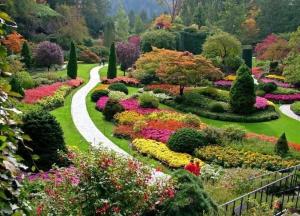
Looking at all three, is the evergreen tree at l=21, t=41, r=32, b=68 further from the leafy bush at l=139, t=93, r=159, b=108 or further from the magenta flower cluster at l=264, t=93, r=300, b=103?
the magenta flower cluster at l=264, t=93, r=300, b=103

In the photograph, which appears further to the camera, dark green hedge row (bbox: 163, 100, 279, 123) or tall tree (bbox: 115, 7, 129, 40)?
tall tree (bbox: 115, 7, 129, 40)

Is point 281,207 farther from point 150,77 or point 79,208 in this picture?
point 150,77

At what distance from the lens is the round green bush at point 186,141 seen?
1983 centimetres

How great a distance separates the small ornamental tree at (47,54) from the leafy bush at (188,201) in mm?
35174

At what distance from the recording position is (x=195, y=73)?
101 feet

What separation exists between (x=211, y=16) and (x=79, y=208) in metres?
65.8

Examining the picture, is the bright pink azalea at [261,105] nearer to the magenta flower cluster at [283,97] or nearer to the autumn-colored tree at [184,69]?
the autumn-colored tree at [184,69]

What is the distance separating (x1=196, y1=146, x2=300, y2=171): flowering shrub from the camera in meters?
18.3

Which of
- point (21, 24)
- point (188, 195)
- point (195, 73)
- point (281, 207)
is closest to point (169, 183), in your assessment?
point (188, 195)

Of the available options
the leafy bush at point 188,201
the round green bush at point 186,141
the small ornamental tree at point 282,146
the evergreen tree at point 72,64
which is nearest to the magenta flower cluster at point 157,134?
the round green bush at point 186,141

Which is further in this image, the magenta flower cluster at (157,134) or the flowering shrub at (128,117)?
the flowering shrub at (128,117)

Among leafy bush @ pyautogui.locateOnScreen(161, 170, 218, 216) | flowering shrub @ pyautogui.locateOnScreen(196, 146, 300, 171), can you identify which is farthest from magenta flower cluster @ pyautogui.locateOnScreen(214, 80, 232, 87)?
leafy bush @ pyautogui.locateOnScreen(161, 170, 218, 216)

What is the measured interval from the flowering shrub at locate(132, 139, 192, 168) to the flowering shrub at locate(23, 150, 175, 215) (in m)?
9.55

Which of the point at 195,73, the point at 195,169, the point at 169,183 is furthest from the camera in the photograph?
A: the point at 195,73
